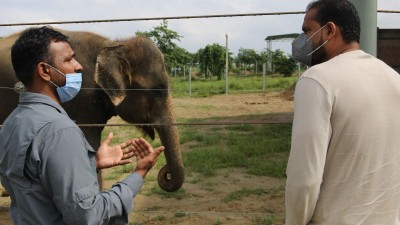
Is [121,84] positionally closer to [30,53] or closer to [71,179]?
[30,53]

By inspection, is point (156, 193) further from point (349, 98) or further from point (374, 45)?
point (349, 98)

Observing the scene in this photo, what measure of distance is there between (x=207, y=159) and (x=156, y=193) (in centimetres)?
187

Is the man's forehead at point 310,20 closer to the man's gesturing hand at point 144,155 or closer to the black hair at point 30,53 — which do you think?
the man's gesturing hand at point 144,155

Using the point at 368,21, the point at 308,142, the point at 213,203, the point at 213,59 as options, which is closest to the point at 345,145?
the point at 308,142

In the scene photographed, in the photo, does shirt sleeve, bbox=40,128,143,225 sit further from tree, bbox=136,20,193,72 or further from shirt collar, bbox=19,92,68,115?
tree, bbox=136,20,193,72

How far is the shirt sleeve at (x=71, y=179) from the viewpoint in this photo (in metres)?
1.59

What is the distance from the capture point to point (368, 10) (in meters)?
2.53

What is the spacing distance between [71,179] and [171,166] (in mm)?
3131

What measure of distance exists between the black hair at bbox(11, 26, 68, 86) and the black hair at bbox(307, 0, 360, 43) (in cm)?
99

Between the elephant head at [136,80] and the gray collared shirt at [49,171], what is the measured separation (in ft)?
11.0

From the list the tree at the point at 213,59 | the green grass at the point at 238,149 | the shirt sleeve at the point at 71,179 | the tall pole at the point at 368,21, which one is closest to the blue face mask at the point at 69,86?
the shirt sleeve at the point at 71,179

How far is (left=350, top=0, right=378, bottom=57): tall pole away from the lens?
252 cm

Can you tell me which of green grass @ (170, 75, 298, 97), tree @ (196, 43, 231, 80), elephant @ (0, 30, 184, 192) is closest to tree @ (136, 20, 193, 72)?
elephant @ (0, 30, 184, 192)

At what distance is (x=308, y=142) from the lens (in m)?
1.70
